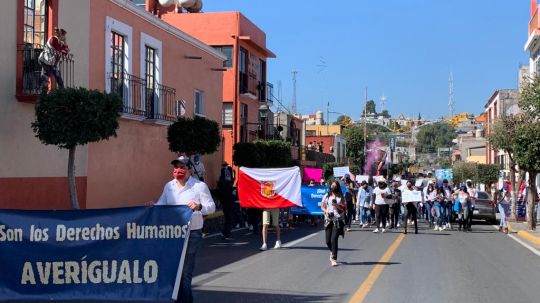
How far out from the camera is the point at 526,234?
838 inches

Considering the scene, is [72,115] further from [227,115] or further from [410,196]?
[227,115]

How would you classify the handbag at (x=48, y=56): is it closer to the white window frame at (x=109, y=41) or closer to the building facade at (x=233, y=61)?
the white window frame at (x=109, y=41)

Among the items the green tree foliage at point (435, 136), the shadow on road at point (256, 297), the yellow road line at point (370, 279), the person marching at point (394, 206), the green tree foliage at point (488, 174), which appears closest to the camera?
the shadow on road at point (256, 297)

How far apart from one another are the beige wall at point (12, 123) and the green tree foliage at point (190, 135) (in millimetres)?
6098

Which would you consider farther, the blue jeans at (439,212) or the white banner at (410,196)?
the blue jeans at (439,212)

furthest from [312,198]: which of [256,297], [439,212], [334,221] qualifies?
[256,297]

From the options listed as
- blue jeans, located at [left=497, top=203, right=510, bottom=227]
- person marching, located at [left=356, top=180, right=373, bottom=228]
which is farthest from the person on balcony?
blue jeans, located at [left=497, top=203, right=510, bottom=227]

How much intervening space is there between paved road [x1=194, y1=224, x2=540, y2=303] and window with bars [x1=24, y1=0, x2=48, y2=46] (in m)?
6.17

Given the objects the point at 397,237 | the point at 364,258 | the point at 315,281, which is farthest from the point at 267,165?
the point at 315,281

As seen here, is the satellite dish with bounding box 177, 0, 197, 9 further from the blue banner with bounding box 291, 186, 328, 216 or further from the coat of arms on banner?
the coat of arms on banner

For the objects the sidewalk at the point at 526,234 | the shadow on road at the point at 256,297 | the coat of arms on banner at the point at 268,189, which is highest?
the coat of arms on banner at the point at 268,189

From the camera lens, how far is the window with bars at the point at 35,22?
1502 cm

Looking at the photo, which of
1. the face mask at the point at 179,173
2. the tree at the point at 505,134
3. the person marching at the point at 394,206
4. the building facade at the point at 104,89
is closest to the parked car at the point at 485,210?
the tree at the point at 505,134

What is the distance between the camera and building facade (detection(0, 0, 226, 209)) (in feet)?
47.0
